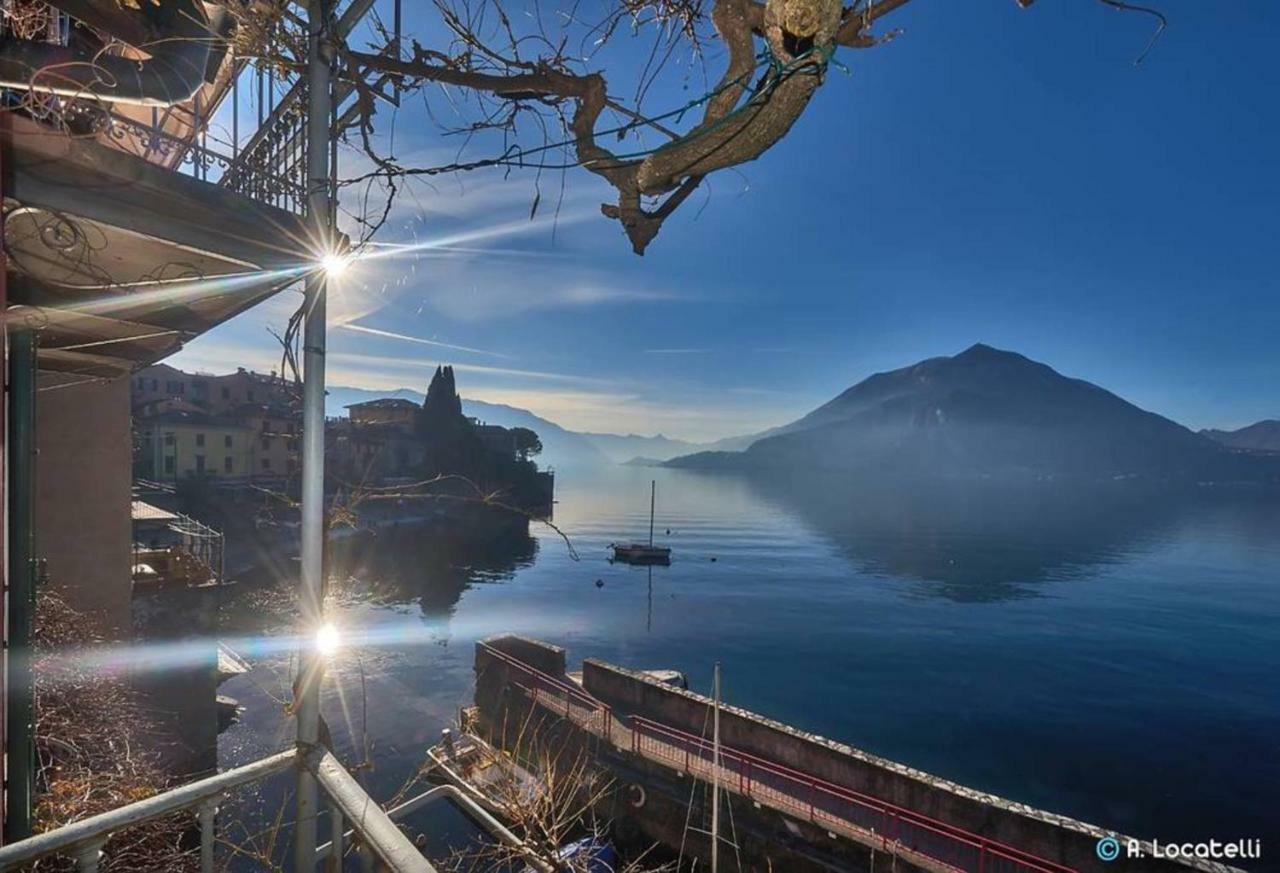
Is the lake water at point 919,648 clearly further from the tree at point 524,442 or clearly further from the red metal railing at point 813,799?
the tree at point 524,442

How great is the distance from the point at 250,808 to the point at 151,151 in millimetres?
16259

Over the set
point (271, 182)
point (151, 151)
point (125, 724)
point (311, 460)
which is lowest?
point (125, 724)

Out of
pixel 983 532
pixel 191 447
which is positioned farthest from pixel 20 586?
pixel 983 532

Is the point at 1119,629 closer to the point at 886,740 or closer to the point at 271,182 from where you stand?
the point at 886,740

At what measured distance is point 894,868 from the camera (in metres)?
8.42

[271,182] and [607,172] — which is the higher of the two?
[271,182]

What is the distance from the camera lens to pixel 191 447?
48656mm

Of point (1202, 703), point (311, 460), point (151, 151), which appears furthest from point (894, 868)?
point (1202, 703)

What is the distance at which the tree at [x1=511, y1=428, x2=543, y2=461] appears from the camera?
93.3 meters

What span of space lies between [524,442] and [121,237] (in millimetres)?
92367

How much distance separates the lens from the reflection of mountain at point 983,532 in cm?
5530

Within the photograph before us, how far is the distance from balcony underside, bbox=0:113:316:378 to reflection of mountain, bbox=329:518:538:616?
30524 mm

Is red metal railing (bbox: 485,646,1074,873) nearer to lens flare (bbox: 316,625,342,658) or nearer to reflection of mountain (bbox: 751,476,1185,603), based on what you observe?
lens flare (bbox: 316,625,342,658)

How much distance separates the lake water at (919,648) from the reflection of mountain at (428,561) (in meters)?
0.38
